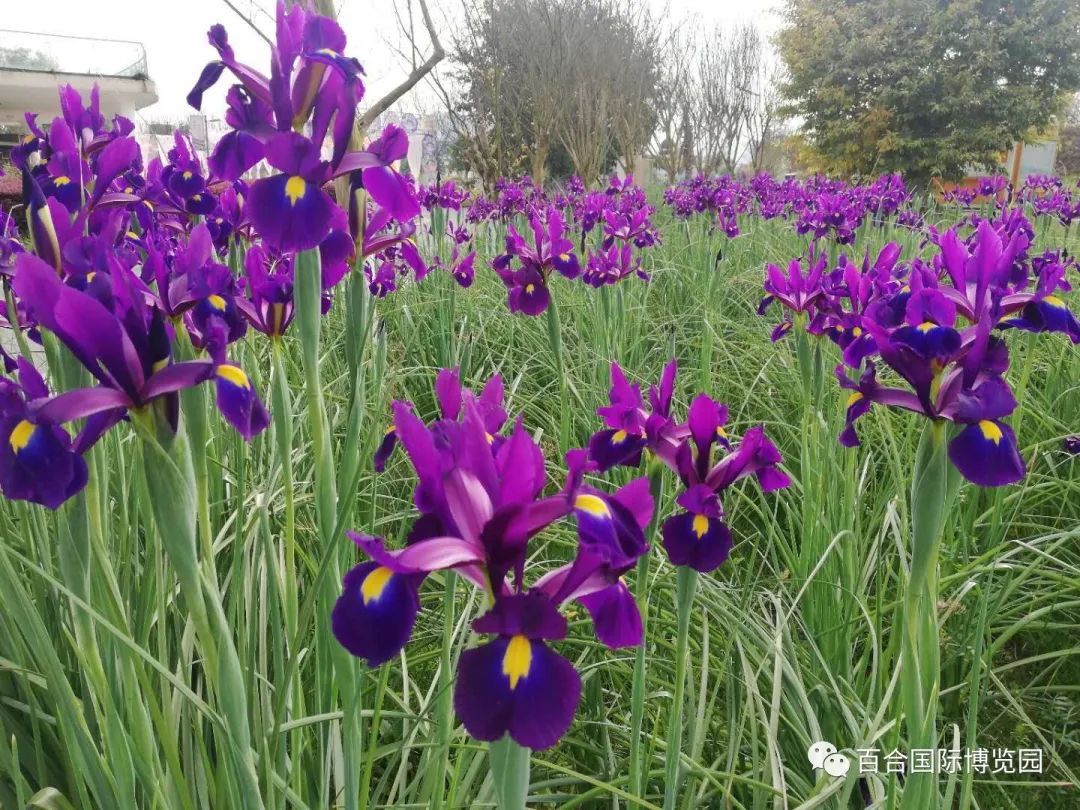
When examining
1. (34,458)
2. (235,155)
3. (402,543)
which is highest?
(235,155)

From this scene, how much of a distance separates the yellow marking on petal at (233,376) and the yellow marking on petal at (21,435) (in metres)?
0.34

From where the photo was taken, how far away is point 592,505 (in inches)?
34.1

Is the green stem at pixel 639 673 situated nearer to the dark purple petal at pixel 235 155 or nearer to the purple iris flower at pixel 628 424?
the purple iris flower at pixel 628 424

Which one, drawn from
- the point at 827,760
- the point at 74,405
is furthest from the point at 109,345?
the point at 827,760

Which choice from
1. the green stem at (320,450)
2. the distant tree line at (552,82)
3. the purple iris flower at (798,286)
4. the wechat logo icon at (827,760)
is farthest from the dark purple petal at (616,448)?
the distant tree line at (552,82)

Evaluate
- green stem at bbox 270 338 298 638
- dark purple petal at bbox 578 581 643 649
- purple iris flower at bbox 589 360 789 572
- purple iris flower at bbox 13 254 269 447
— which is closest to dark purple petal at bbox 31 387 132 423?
purple iris flower at bbox 13 254 269 447

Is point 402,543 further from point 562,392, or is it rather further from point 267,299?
point 562,392

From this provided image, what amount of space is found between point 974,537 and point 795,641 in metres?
1.05

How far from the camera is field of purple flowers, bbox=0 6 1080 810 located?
0.90 meters

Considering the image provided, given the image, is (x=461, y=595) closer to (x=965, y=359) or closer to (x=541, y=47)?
(x=965, y=359)

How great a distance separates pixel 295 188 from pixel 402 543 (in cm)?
106

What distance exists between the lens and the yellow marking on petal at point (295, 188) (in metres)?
1.33

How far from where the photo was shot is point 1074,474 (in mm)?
3527

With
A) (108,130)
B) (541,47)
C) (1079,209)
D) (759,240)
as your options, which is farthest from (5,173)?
(1079,209)
